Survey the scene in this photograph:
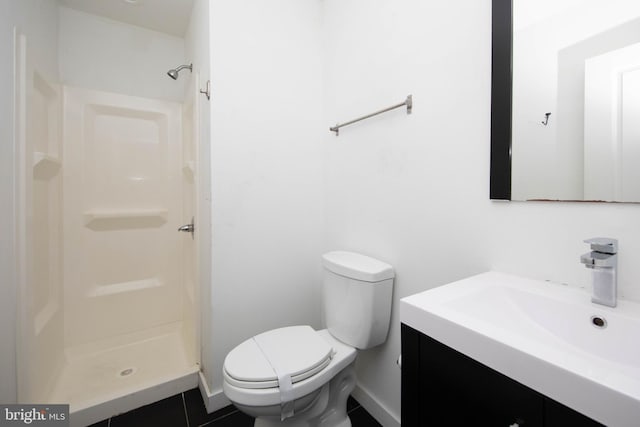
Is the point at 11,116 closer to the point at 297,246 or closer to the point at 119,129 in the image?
the point at 119,129

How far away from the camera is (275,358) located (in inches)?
43.4

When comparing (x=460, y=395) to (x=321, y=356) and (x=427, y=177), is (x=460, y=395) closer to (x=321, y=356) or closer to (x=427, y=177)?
(x=321, y=356)

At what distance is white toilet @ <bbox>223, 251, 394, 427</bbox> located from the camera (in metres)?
1.01

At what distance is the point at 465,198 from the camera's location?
1.01 m

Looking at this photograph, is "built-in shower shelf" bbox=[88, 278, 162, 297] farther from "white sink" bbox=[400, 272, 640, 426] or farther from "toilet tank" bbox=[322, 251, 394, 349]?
"white sink" bbox=[400, 272, 640, 426]

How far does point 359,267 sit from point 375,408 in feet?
2.45

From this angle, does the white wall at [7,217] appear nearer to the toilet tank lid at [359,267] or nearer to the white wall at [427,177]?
the toilet tank lid at [359,267]

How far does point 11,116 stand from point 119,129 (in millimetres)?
937

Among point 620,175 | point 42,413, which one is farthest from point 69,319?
point 620,175

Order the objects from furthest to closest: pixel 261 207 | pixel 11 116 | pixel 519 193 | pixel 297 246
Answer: pixel 297 246
pixel 261 207
pixel 11 116
pixel 519 193

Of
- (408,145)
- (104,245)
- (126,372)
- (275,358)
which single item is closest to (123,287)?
(104,245)

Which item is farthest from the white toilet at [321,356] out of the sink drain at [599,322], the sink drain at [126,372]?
the sink drain at [126,372]

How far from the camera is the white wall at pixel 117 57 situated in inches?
72.5

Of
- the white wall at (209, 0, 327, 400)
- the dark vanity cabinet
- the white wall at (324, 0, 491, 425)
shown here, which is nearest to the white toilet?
the white wall at (324, 0, 491, 425)
